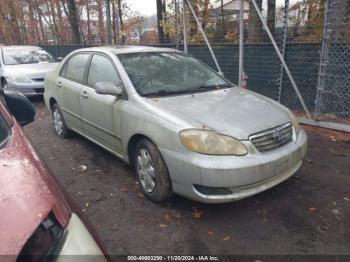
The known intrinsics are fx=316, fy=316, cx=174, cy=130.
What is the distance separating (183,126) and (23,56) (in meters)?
8.60

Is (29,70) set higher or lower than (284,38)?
lower

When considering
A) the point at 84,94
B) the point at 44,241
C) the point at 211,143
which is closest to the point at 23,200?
the point at 44,241

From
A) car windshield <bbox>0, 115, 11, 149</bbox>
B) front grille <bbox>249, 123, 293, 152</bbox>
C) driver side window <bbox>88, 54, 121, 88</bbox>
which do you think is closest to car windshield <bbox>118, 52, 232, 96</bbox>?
driver side window <bbox>88, 54, 121, 88</bbox>

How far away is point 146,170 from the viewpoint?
3312mm

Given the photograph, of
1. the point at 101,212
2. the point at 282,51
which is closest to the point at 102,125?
the point at 101,212

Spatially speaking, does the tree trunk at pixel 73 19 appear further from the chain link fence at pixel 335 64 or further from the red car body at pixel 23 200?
the red car body at pixel 23 200

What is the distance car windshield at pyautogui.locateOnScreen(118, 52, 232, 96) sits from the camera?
12.1 ft

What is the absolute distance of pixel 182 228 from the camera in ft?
9.70

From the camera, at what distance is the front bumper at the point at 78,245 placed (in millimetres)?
1252

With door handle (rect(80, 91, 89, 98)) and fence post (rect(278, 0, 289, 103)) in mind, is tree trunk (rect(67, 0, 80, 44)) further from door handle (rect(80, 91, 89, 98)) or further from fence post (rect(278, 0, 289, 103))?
door handle (rect(80, 91, 89, 98))

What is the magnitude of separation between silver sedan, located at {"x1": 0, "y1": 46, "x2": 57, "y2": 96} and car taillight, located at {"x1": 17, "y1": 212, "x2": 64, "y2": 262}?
26.4ft

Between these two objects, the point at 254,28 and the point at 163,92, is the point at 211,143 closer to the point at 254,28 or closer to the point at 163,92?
the point at 163,92

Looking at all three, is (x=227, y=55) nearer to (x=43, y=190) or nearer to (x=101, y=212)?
(x=101, y=212)

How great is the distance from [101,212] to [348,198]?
2.61m
